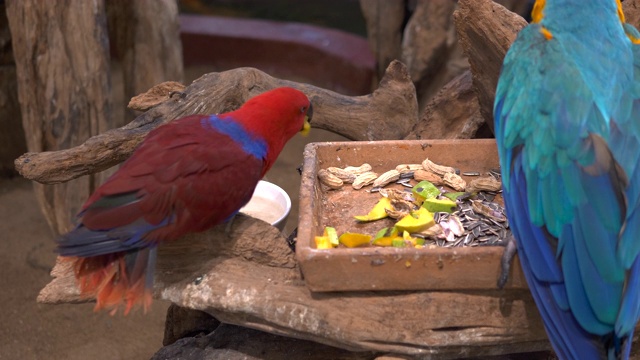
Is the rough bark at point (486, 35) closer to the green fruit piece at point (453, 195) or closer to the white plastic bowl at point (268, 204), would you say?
the green fruit piece at point (453, 195)

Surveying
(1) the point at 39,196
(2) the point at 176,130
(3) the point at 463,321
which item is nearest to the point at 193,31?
(1) the point at 39,196

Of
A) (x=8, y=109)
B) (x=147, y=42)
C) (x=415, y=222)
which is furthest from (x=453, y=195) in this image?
(x=8, y=109)

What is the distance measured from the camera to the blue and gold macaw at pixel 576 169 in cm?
142

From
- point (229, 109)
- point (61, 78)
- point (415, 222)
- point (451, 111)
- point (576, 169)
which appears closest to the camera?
point (576, 169)

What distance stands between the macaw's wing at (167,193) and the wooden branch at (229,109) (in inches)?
12.5

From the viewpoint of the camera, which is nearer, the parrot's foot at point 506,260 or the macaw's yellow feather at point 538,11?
the parrot's foot at point 506,260

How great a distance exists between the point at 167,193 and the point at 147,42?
1926 mm

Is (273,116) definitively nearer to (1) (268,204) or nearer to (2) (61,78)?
(1) (268,204)

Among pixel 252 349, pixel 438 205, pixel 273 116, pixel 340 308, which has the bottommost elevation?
pixel 252 349

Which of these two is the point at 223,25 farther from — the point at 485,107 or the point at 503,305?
the point at 503,305

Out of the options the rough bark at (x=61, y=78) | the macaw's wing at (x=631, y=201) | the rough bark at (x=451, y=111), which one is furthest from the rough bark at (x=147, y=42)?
the macaw's wing at (x=631, y=201)

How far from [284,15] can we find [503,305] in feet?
16.0

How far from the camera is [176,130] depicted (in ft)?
5.43

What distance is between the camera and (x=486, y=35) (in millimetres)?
2031
